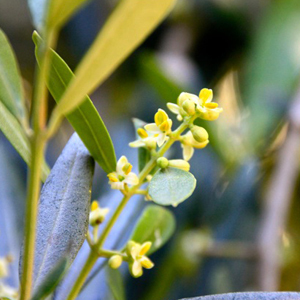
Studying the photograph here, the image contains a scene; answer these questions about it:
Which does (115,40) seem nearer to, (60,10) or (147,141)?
(60,10)

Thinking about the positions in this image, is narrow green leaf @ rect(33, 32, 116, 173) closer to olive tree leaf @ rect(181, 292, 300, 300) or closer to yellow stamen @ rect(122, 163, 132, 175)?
yellow stamen @ rect(122, 163, 132, 175)

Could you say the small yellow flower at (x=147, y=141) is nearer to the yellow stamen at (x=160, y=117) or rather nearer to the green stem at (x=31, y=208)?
the yellow stamen at (x=160, y=117)

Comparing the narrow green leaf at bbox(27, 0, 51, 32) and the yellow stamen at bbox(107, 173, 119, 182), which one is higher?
the narrow green leaf at bbox(27, 0, 51, 32)

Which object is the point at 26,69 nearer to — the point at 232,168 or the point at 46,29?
the point at 232,168

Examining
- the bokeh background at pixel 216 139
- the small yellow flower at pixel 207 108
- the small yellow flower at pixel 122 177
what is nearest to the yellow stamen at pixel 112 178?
the small yellow flower at pixel 122 177

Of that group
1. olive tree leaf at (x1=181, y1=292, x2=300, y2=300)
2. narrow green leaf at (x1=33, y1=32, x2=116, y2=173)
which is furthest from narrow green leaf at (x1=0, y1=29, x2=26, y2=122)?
olive tree leaf at (x1=181, y1=292, x2=300, y2=300)

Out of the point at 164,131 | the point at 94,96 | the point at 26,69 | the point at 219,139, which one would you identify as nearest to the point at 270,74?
the point at 219,139
